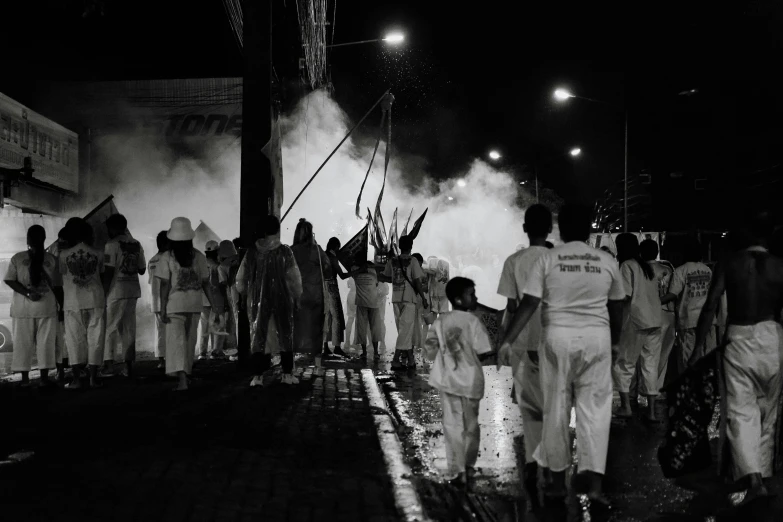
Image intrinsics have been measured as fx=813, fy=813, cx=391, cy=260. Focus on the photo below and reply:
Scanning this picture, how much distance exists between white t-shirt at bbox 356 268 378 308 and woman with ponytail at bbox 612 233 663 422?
247 inches

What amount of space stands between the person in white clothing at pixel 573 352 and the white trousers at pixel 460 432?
1.89ft

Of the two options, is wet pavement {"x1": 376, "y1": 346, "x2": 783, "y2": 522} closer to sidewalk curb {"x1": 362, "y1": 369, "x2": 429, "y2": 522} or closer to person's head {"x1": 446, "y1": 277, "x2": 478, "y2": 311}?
sidewalk curb {"x1": 362, "y1": 369, "x2": 429, "y2": 522}

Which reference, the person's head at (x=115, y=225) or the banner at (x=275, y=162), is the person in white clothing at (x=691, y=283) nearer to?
the banner at (x=275, y=162)

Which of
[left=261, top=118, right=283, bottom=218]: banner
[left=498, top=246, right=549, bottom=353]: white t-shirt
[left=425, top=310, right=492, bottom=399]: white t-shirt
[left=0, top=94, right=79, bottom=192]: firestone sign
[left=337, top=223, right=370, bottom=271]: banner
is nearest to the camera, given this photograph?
[left=498, top=246, right=549, bottom=353]: white t-shirt

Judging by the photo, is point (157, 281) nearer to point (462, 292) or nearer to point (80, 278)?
point (80, 278)

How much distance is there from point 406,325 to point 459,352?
742 centimetres

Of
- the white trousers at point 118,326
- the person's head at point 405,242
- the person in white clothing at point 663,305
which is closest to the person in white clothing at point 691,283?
the person in white clothing at point 663,305

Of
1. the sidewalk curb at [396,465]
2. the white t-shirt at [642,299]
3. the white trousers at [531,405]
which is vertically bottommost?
the sidewalk curb at [396,465]

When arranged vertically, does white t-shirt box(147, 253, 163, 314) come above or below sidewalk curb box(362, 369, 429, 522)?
above

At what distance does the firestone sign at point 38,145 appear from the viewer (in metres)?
15.2

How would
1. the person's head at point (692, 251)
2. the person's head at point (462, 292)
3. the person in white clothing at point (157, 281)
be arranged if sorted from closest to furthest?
the person's head at point (462, 292)
the person's head at point (692, 251)
the person in white clothing at point (157, 281)

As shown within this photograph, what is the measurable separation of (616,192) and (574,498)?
41.5 m

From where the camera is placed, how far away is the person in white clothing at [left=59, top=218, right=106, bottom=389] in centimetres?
958

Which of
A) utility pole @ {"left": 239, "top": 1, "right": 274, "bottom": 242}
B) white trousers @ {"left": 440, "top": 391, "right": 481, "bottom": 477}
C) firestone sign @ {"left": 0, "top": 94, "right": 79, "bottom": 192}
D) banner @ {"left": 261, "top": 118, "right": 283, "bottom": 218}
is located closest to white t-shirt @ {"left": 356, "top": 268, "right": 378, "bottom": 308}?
banner @ {"left": 261, "top": 118, "right": 283, "bottom": 218}
